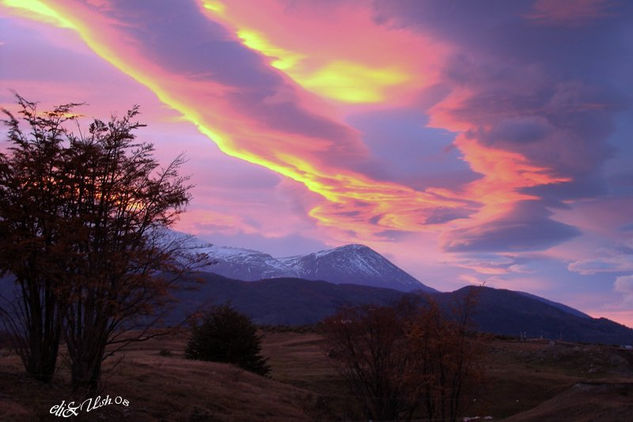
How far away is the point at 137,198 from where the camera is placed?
23.9 m

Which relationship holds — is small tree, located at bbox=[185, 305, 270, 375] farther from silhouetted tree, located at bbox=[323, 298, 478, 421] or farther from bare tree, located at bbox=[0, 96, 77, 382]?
bare tree, located at bbox=[0, 96, 77, 382]

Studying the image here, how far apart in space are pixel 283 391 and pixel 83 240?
17680 millimetres

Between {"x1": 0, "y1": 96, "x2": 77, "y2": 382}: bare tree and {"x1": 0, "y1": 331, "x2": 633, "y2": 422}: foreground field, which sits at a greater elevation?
{"x1": 0, "y1": 96, "x2": 77, "y2": 382}: bare tree

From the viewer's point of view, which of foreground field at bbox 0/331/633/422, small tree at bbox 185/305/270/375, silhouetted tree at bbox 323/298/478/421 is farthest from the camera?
small tree at bbox 185/305/270/375

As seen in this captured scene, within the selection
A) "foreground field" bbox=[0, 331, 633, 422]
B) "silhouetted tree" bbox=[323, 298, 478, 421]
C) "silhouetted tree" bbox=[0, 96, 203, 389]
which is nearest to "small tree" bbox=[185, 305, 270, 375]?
"foreground field" bbox=[0, 331, 633, 422]

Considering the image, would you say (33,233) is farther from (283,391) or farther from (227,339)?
(227,339)

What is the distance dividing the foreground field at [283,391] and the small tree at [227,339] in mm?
3593

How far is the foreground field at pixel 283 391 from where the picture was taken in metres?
21.9

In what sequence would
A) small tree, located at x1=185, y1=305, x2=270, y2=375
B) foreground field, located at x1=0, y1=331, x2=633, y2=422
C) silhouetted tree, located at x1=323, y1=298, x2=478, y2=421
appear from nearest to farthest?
foreground field, located at x1=0, y1=331, x2=633, y2=422 < silhouetted tree, located at x1=323, y1=298, x2=478, y2=421 < small tree, located at x1=185, y1=305, x2=270, y2=375

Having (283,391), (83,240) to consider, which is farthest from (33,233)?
(283,391)

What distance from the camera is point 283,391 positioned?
35250 millimetres

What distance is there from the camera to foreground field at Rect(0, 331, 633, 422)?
2188 cm

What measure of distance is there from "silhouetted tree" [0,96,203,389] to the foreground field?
2.00 m

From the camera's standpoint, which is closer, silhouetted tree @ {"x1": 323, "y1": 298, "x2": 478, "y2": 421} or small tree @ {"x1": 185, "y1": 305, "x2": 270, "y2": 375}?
silhouetted tree @ {"x1": 323, "y1": 298, "x2": 478, "y2": 421}
